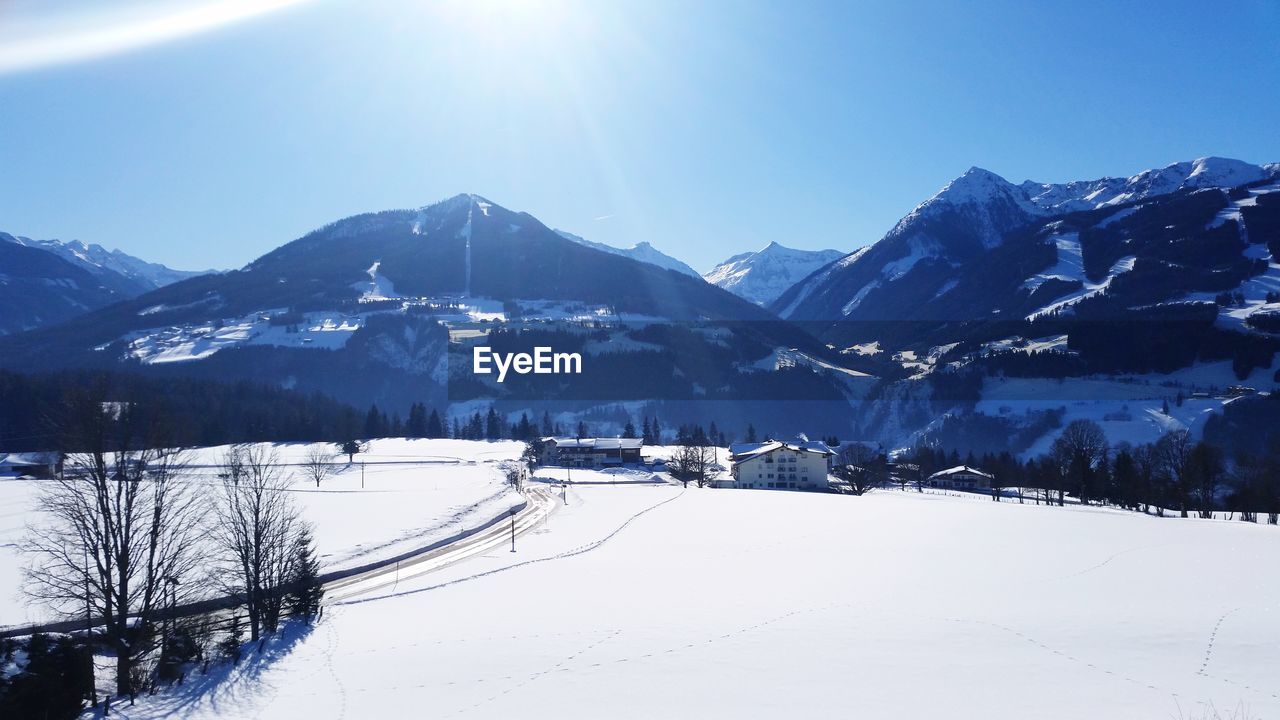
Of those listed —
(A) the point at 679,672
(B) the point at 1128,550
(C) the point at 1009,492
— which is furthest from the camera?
(C) the point at 1009,492

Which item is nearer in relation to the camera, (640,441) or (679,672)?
(679,672)

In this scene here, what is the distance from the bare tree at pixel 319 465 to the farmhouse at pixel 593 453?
123ft

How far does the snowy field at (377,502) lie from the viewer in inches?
1590

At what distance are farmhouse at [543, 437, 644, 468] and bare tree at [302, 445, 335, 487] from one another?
3736 centimetres

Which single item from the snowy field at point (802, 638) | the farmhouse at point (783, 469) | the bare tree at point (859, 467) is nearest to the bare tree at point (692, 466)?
the farmhouse at point (783, 469)

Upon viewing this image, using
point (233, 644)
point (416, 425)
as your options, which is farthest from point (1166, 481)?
point (416, 425)

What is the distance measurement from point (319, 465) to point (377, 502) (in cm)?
3209

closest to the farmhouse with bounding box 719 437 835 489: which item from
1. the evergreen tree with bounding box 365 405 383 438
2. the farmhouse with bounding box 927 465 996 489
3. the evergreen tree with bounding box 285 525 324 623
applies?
the farmhouse with bounding box 927 465 996 489

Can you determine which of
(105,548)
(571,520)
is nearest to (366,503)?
(571,520)

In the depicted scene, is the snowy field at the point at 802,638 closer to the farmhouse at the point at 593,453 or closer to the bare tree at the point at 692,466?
the bare tree at the point at 692,466

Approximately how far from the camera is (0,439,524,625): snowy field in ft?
132

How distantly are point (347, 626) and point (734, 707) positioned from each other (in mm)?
16308

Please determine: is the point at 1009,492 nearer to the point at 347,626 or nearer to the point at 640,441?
the point at 640,441

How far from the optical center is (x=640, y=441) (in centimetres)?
12900
